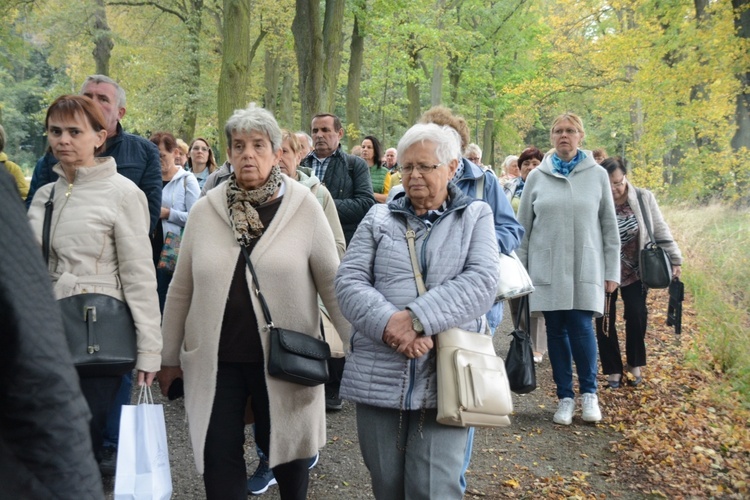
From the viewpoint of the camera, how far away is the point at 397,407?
3.05 metres

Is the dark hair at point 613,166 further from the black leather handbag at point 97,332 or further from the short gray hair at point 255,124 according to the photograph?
the black leather handbag at point 97,332

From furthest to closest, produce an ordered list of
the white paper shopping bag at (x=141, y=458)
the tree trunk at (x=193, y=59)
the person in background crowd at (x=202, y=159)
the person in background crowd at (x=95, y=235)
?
the tree trunk at (x=193, y=59) < the person in background crowd at (x=202, y=159) < the person in background crowd at (x=95, y=235) < the white paper shopping bag at (x=141, y=458)

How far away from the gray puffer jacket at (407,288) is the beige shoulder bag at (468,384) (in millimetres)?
88

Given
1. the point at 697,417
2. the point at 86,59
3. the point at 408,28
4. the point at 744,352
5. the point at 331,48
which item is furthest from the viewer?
the point at 86,59

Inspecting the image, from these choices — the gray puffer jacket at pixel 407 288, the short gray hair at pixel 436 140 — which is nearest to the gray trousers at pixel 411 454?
the gray puffer jacket at pixel 407 288

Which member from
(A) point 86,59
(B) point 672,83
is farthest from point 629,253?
(A) point 86,59

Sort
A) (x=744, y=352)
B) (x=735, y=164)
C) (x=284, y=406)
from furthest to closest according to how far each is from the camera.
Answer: (x=735, y=164), (x=744, y=352), (x=284, y=406)

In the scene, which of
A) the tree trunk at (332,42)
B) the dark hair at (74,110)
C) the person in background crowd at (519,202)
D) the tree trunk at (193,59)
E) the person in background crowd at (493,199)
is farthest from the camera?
the tree trunk at (193,59)

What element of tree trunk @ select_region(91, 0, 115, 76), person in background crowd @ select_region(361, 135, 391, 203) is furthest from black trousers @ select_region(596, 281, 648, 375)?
tree trunk @ select_region(91, 0, 115, 76)

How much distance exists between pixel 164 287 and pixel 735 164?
573 inches

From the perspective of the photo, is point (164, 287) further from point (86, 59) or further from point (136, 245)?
point (86, 59)

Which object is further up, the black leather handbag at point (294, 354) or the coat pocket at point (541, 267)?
the coat pocket at point (541, 267)

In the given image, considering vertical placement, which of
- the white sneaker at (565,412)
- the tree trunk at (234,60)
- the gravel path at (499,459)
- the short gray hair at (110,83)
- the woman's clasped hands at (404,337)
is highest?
the tree trunk at (234,60)

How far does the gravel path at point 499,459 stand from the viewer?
15.5 feet
